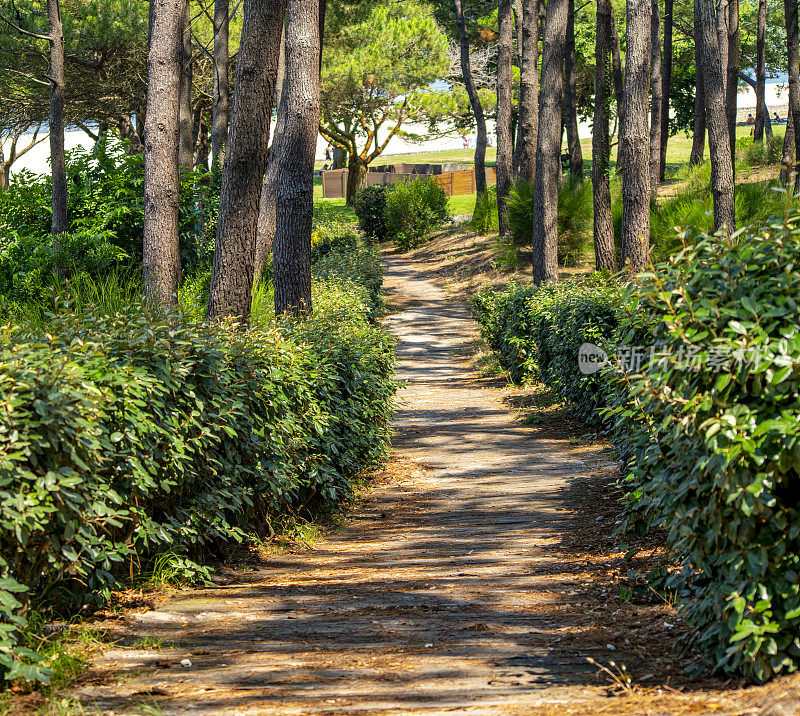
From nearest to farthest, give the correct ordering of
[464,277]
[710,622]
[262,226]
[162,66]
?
[710,622]
[162,66]
[262,226]
[464,277]

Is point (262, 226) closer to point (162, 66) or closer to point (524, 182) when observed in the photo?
point (162, 66)

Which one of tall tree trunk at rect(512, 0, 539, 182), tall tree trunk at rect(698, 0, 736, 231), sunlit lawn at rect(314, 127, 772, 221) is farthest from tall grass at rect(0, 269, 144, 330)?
sunlit lawn at rect(314, 127, 772, 221)

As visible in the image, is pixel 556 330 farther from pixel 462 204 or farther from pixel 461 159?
pixel 461 159

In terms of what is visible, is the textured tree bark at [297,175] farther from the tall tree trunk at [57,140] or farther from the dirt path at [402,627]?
the tall tree trunk at [57,140]

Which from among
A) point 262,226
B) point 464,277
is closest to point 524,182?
point 464,277

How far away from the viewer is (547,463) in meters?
8.78

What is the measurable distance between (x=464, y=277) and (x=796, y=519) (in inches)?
900

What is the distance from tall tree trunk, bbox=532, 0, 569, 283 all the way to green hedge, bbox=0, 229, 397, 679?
8.77m

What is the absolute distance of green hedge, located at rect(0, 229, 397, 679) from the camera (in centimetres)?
345

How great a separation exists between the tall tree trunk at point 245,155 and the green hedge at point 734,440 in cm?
511

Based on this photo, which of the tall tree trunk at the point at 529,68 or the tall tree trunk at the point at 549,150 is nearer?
the tall tree trunk at the point at 549,150

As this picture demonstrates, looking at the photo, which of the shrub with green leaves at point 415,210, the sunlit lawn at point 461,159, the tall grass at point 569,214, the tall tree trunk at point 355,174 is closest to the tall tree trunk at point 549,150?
the tall grass at point 569,214

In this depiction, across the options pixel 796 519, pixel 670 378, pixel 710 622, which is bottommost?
pixel 710 622

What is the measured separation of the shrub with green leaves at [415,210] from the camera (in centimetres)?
3412
